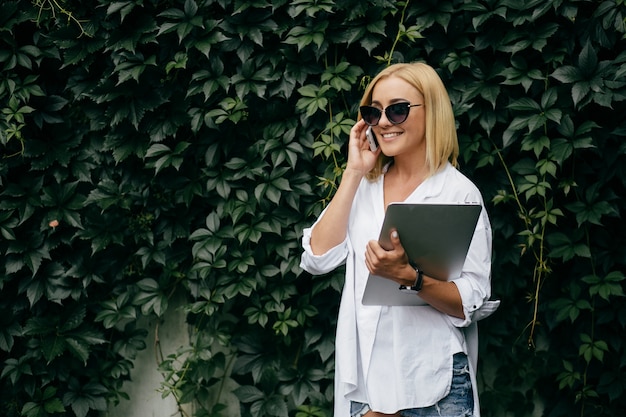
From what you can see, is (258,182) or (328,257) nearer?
(328,257)

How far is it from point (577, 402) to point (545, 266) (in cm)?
63

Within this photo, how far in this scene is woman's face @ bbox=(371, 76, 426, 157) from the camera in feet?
6.59

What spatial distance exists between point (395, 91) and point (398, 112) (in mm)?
79

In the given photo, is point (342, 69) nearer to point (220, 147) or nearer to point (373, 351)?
point (220, 147)

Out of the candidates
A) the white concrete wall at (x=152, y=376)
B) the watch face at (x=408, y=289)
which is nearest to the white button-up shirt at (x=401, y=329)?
the watch face at (x=408, y=289)

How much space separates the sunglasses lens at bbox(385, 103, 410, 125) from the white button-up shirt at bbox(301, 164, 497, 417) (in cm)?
20

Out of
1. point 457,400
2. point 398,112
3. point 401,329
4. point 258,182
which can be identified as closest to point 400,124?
point 398,112

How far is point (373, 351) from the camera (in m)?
1.93

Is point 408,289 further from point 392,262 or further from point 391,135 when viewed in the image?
point 391,135

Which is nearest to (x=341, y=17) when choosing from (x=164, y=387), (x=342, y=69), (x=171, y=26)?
(x=342, y=69)

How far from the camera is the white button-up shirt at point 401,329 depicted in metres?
1.87

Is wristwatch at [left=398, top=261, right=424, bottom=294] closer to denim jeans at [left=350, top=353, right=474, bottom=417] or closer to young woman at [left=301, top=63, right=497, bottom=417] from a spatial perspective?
young woman at [left=301, top=63, right=497, bottom=417]

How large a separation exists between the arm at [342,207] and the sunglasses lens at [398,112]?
155 millimetres

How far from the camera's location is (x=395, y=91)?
2.02 m
